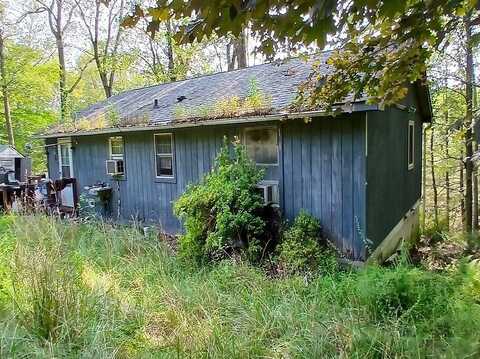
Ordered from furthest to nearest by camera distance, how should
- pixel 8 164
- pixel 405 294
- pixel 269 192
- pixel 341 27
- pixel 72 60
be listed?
pixel 72 60, pixel 8 164, pixel 269 192, pixel 405 294, pixel 341 27

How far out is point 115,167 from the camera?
9.56 m

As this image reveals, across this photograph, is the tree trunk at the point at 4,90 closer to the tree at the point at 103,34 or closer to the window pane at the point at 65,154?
the tree at the point at 103,34

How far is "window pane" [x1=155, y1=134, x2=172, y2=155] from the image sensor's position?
335 inches

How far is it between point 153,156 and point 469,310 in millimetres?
6953

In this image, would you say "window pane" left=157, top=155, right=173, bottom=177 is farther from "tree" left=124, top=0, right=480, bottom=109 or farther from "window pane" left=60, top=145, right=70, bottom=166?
"tree" left=124, top=0, right=480, bottom=109

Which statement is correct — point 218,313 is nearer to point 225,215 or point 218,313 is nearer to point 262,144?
point 225,215

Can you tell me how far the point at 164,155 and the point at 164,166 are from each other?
0.25 metres

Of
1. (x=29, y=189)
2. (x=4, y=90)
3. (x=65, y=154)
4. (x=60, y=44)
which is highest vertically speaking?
(x=60, y=44)

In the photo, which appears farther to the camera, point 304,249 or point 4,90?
point 4,90

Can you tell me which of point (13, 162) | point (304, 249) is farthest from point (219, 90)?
point (13, 162)

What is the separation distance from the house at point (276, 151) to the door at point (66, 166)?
0.03 m

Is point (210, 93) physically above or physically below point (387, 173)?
above

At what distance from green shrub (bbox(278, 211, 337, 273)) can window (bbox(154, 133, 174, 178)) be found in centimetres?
342

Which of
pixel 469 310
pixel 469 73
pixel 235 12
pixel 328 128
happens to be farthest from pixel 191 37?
pixel 469 73
